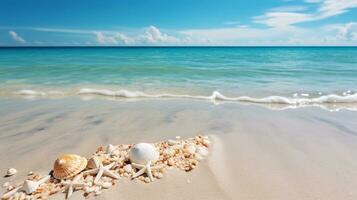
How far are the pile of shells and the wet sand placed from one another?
0.10m

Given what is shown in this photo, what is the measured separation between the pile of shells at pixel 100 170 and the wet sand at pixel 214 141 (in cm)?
10

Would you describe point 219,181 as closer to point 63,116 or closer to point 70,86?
point 63,116

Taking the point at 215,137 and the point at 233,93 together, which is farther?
the point at 233,93

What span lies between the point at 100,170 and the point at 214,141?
6.00ft

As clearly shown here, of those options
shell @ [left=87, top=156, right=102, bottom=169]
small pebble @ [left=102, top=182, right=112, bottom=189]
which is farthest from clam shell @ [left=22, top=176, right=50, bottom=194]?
small pebble @ [left=102, top=182, right=112, bottom=189]

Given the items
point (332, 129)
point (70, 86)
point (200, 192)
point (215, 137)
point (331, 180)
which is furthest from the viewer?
point (70, 86)

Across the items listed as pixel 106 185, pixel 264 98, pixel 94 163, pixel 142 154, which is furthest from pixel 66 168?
pixel 264 98

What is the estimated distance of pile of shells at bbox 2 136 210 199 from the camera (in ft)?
9.14

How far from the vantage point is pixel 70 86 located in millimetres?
10156

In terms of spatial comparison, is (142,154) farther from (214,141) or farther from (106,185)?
(214,141)

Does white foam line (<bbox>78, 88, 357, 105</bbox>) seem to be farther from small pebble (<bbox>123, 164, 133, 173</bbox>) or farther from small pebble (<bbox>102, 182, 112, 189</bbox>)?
small pebble (<bbox>102, 182, 112, 189</bbox>)

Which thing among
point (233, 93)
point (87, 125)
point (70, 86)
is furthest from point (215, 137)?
point (70, 86)

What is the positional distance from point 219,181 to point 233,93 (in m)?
5.80

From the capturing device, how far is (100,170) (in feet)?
9.77
